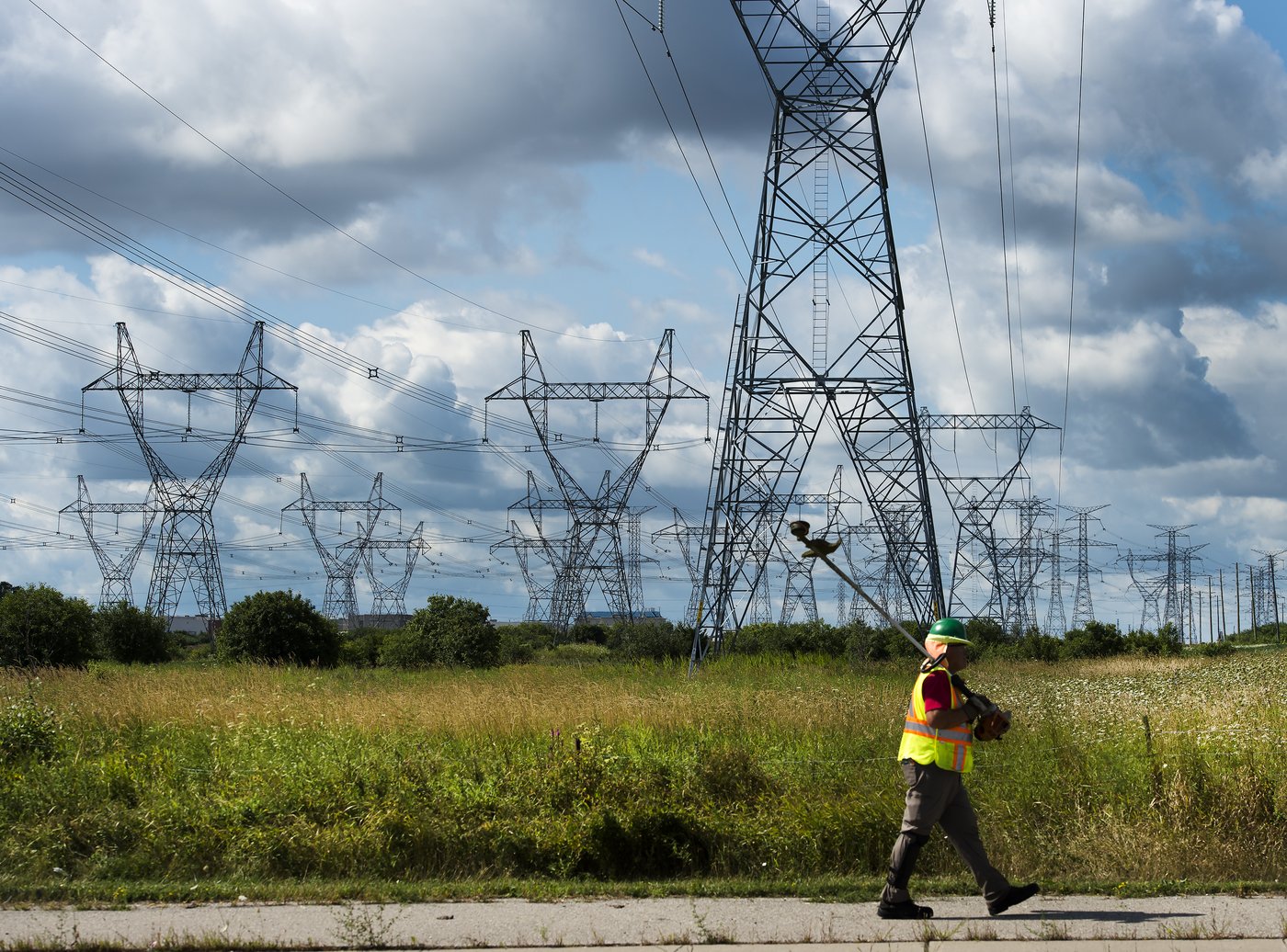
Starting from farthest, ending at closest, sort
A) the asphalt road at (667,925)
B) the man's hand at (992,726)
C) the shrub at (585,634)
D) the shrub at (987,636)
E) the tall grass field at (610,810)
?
the shrub at (585,634)
the shrub at (987,636)
the tall grass field at (610,810)
the man's hand at (992,726)
the asphalt road at (667,925)

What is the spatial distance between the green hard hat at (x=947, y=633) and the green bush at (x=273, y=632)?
121ft

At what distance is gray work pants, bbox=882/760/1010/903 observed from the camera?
31.4 ft

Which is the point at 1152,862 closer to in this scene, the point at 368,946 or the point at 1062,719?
the point at 1062,719

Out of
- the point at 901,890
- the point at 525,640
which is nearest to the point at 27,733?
the point at 901,890

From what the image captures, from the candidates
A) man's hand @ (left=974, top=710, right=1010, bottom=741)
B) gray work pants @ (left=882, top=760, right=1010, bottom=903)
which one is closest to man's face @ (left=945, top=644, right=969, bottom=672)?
man's hand @ (left=974, top=710, right=1010, bottom=741)

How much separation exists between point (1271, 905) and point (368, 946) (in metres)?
6.69

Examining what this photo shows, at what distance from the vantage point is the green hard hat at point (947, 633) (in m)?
9.78

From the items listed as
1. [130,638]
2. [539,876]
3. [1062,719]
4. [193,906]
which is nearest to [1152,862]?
[1062,719]

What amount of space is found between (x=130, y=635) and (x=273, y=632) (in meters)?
8.95

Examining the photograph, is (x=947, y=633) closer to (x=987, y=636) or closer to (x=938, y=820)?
(x=938, y=820)

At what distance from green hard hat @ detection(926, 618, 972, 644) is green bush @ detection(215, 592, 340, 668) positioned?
36930 mm

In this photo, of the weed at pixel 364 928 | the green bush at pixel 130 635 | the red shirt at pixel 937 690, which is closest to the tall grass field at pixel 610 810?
the weed at pixel 364 928

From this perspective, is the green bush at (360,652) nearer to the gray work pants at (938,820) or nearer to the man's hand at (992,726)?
the gray work pants at (938,820)

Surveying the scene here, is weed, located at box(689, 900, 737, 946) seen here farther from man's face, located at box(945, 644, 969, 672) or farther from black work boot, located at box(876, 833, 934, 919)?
man's face, located at box(945, 644, 969, 672)
